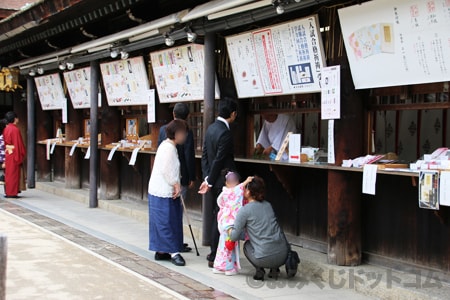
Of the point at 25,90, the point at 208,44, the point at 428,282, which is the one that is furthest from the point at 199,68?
the point at 25,90

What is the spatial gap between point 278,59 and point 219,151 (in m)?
1.43

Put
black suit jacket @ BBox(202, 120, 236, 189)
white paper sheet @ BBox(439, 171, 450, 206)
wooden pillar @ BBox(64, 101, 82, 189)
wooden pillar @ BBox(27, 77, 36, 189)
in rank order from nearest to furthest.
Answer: white paper sheet @ BBox(439, 171, 450, 206) < black suit jacket @ BBox(202, 120, 236, 189) < wooden pillar @ BBox(64, 101, 82, 189) < wooden pillar @ BBox(27, 77, 36, 189)

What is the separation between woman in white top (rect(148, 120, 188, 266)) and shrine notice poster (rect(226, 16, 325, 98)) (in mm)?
1212

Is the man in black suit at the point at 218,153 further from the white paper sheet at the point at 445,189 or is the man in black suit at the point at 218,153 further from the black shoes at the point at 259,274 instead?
the white paper sheet at the point at 445,189

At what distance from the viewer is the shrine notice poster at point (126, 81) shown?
1171cm

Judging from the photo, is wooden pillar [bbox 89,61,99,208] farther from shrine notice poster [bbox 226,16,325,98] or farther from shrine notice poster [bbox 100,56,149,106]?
shrine notice poster [bbox 226,16,325,98]

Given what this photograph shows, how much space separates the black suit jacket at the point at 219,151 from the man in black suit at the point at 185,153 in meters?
0.74

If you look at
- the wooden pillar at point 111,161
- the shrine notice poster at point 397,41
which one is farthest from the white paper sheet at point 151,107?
the shrine notice poster at point 397,41

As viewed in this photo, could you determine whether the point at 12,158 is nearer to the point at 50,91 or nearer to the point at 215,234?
the point at 50,91

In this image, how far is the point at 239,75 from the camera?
8828mm

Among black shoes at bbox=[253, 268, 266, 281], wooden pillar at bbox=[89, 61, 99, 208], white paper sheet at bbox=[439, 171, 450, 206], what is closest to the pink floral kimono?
black shoes at bbox=[253, 268, 266, 281]

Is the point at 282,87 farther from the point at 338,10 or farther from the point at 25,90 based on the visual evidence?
the point at 25,90

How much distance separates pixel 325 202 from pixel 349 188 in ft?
2.78

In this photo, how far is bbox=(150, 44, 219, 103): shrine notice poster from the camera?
9.88 metres
